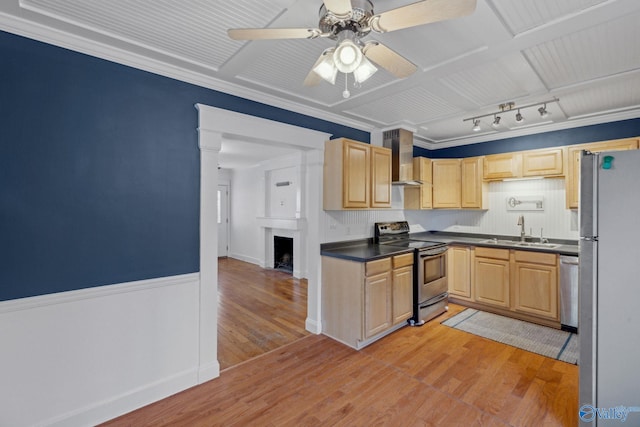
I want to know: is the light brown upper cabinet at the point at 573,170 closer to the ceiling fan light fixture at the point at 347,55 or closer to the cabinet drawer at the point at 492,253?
the cabinet drawer at the point at 492,253

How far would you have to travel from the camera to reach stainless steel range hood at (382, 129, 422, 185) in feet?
13.4

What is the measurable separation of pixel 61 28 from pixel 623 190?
12.2 feet

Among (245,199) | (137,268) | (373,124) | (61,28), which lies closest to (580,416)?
(137,268)

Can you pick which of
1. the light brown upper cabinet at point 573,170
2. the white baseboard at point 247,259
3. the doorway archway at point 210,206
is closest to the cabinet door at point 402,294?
the doorway archway at point 210,206

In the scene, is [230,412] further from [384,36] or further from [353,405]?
[384,36]

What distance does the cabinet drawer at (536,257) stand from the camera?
3.52 meters

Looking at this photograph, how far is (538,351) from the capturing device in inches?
117

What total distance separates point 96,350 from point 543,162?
5324mm

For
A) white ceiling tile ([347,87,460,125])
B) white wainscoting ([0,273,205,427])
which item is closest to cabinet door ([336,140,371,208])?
white ceiling tile ([347,87,460,125])

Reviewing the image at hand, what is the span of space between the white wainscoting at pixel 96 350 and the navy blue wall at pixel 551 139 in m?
4.54

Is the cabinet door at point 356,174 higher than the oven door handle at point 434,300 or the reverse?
higher

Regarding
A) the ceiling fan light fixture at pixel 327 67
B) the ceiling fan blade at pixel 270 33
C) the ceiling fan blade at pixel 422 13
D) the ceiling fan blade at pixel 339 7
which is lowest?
the ceiling fan light fixture at pixel 327 67

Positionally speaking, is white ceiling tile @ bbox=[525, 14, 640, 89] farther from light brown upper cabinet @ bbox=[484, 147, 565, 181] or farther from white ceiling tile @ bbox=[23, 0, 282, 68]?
white ceiling tile @ bbox=[23, 0, 282, 68]

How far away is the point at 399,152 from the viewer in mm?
4082
